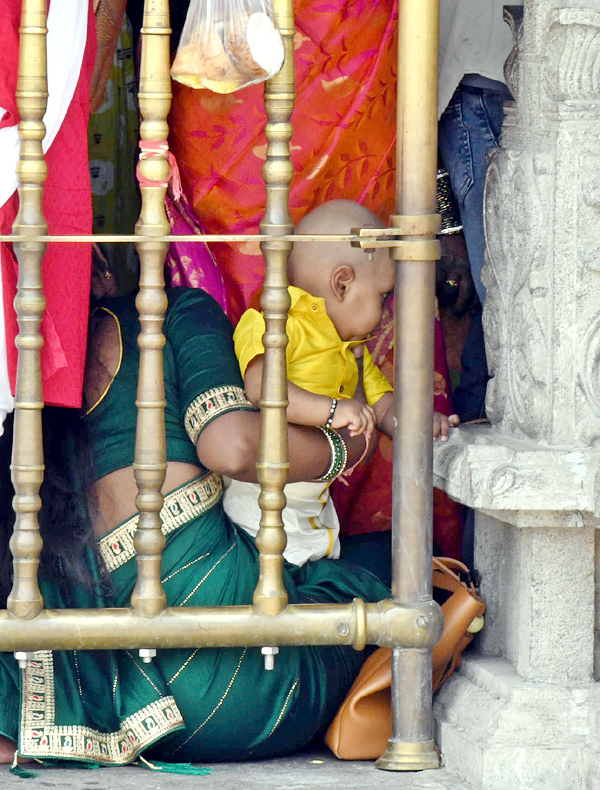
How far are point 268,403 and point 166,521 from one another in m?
0.42

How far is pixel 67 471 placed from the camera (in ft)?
9.10

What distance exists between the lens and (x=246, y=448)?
2.55 meters

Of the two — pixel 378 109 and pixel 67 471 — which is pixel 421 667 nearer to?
pixel 67 471

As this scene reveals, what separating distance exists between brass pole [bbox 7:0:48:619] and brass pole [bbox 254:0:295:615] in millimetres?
385

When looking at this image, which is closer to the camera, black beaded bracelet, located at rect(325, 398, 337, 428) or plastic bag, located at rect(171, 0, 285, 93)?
plastic bag, located at rect(171, 0, 285, 93)

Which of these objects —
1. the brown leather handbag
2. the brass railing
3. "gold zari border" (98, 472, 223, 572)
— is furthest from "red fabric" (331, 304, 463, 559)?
the brass railing

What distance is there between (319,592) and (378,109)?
42.3 inches

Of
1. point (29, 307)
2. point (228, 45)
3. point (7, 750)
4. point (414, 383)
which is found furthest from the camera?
A: point (7, 750)

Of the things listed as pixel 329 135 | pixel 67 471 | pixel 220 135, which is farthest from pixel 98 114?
pixel 67 471

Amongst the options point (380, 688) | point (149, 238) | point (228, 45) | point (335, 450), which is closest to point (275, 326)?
point (149, 238)

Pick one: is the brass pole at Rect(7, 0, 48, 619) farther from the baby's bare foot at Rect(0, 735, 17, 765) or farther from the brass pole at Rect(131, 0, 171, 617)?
the baby's bare foot at Rect(0, 735, 17, 765)

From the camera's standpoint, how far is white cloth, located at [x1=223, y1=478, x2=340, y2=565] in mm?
2830

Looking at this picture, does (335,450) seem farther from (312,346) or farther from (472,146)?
(472,146)

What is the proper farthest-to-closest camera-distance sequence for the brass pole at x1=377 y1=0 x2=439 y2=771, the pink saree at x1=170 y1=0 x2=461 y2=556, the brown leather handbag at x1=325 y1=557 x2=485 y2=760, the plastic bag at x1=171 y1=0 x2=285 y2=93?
the pink saree at x1=170 y1=0 x2=461 y2=556, the brown leather handbag at x1=325 y1=557 x2=485 y2=760, the brass pole at x1=377 y1=0 x2=439 y2=771, the plastic bag at x1=171 y1=0 x2=285 y2=93
